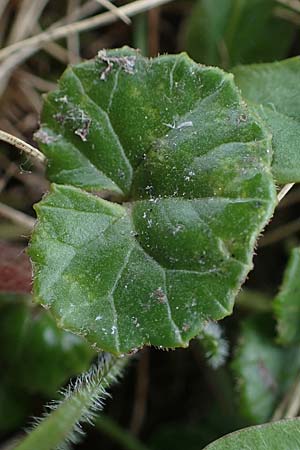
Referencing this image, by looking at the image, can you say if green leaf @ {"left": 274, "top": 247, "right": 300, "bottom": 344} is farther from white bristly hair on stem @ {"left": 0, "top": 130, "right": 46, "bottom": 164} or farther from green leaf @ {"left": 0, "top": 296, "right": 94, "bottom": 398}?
white bristly hair on stem @ {"left": 0, "top": 130, "right": 46, "bottom": 164}

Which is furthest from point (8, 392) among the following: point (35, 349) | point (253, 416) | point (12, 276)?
point (253, 416)

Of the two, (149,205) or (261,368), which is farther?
(261,368)

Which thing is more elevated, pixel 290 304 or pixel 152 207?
pixel 152 207

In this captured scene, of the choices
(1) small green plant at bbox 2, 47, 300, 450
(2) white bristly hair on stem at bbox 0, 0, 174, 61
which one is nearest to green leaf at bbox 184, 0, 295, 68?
(2) white bristly hair on stem at bbox 0, 0, 174, 61

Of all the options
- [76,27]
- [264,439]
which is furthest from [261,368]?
[76,27]

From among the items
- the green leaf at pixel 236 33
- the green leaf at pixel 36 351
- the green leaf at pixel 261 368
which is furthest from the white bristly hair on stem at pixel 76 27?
the green leaf at pixel 261 368

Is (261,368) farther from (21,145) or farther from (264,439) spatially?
(21,145)

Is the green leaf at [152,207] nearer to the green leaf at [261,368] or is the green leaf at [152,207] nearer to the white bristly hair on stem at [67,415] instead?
the white bristly hair on stem at [67,415]
